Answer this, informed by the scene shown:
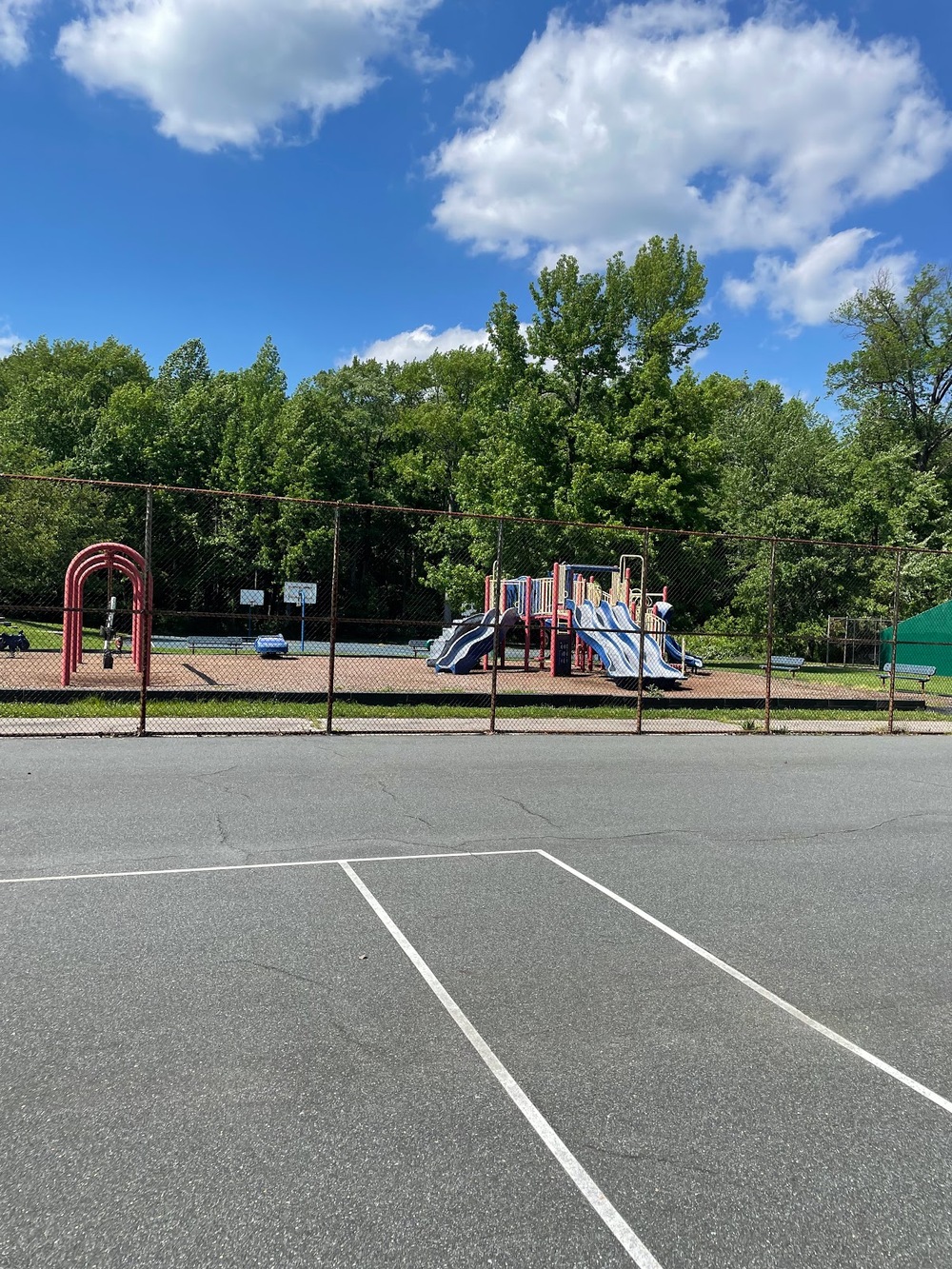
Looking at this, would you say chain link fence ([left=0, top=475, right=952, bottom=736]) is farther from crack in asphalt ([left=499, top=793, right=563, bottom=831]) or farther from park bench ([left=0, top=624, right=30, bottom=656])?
crack in asphalt ([left=499, top=793, right=563, bottom=831])

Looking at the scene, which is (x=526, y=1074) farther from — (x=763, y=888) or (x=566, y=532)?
(x=566, y=532)

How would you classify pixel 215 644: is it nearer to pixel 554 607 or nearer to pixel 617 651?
pixel 554 607

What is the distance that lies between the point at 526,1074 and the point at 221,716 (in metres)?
10.8

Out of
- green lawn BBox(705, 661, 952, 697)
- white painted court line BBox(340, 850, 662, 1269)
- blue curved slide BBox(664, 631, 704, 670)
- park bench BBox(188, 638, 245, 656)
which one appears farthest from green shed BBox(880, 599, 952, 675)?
white painted court line BBox(340, 850, 662, 1269)

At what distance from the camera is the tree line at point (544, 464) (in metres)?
30.7

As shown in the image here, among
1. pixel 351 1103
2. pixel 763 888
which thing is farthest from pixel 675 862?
pixel 351 1103

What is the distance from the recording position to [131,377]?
56.6m

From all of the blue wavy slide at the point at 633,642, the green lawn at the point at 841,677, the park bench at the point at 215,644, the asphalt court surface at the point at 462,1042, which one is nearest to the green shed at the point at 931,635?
the green lawn at the point at 841,677

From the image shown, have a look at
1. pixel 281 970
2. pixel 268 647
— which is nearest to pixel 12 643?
pixel 268 647

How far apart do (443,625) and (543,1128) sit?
35.4 feet

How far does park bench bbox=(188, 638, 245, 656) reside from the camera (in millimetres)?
24589

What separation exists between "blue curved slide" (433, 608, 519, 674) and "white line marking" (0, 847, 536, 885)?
49.8 feet

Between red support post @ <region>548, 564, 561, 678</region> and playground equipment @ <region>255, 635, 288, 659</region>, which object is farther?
playground equipment @ <region>255, 635, 288, 659</region>

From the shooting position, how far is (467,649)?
2209 cm
